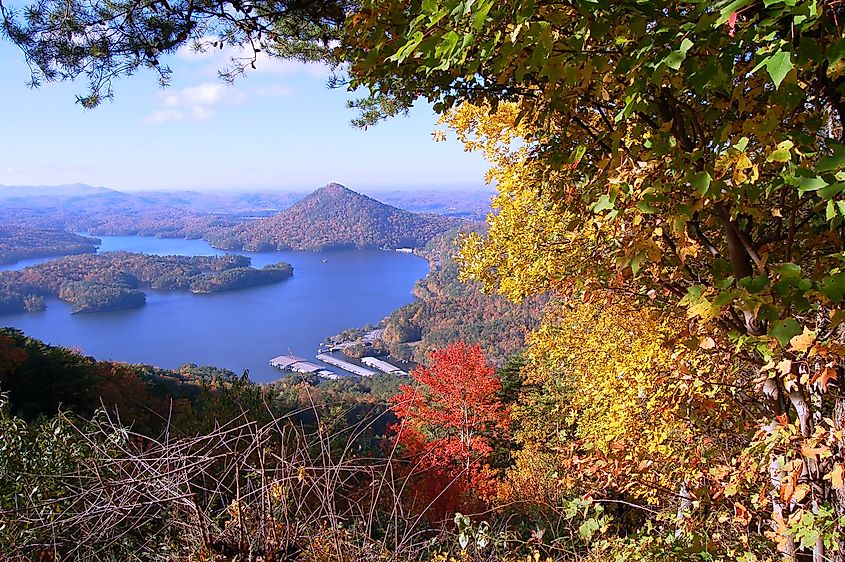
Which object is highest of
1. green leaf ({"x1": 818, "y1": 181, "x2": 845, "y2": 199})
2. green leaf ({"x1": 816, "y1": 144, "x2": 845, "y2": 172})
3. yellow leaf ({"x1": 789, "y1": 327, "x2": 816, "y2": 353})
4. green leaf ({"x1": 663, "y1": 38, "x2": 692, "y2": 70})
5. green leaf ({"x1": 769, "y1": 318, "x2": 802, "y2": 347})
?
green leaf ({"x1": 663, "y1": 38, "x2": 692, "y2": 70})

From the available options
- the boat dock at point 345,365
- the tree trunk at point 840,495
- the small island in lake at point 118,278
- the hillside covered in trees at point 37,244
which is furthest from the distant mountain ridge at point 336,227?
the tree trunk at point 840,495

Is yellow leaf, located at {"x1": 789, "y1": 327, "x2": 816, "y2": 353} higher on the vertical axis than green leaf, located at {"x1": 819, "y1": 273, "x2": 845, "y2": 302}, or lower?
lower

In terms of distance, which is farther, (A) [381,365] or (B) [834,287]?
(A) [381,365]

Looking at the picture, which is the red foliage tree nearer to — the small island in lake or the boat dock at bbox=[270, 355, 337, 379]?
the boat dock at bbox=[270, 355, 337, 379]

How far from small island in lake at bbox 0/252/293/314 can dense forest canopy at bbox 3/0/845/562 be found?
259 ft

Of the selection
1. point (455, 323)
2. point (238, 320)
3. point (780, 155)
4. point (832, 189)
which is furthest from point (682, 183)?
point (238, 320)

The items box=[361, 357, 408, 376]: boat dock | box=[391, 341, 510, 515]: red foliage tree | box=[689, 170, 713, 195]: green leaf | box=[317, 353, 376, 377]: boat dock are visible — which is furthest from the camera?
box=[361, 357, 408, 376]: boat dock

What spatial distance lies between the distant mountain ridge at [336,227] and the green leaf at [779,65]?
384 ft

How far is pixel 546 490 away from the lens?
29.1 feet

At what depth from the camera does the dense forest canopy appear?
1290 millimetres

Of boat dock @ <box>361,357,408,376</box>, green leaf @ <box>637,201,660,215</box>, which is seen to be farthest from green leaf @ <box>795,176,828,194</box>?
boat dock @ <box>361,357,408,376</box>

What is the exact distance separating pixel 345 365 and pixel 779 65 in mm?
49983

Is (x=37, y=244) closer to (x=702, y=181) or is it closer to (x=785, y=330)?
(x=702, y=181)

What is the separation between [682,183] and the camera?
1.58 metres
